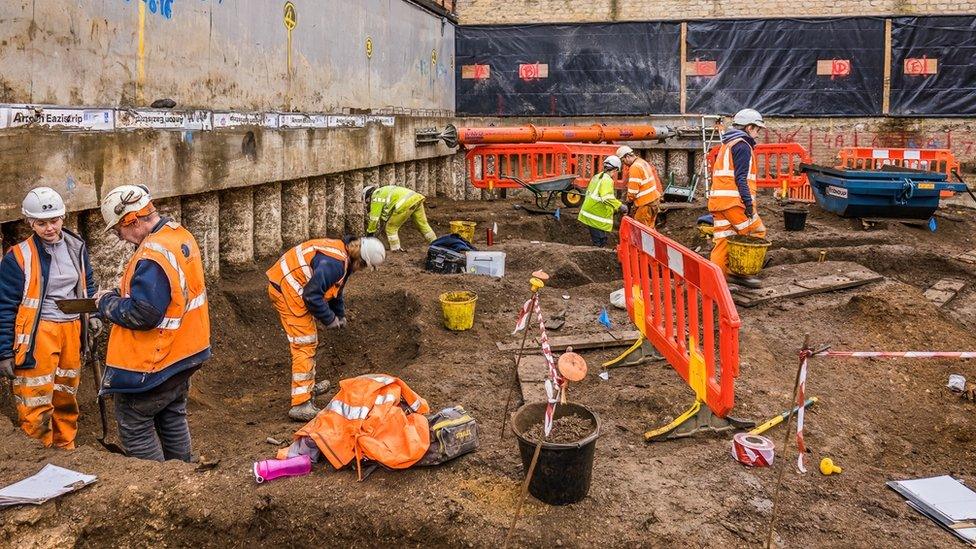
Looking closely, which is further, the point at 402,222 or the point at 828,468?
the point at 402,222

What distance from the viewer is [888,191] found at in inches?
464

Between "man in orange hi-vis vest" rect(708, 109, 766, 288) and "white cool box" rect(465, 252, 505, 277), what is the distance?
2.49 meters

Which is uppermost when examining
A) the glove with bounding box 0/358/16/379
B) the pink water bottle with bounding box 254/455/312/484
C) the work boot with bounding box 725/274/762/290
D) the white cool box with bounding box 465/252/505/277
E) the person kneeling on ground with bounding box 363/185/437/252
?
the person kneeling on ground with bounding box 363/185/437/252

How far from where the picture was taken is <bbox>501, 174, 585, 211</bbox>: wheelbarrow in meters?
14.0

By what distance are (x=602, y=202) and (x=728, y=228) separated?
3.01 m

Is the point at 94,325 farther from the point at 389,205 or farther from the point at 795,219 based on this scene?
the point at 795,219

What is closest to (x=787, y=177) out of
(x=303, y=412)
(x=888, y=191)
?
(x=888, y=191)

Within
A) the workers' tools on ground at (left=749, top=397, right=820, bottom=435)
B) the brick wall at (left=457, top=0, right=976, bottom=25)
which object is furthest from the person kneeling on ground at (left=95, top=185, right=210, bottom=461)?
the brick wall at (left=457, top=0, right=976, bottom=25)

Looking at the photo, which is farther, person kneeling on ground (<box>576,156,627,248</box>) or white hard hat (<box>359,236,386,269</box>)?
person kneeling on ground (<box>576,156,627,248</box>)

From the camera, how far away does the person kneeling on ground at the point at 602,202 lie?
10758 mm

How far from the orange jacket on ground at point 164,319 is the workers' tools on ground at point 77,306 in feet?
0.84

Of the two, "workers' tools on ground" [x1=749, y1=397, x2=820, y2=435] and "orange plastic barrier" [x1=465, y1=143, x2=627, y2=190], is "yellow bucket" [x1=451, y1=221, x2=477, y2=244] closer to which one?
"orange plastic barrier" [x1=465, y1=143, x2=627, y2=190]

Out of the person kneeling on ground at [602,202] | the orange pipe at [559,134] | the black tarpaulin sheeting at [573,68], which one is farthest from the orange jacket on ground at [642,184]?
the black tarpaulin sheeting at [573,68]

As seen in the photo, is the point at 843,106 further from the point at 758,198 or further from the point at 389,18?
the point at 389,18
